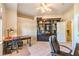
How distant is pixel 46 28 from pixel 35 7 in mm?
416

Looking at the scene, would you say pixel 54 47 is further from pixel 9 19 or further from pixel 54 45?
pixel 9 19

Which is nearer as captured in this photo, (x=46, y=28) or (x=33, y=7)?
(x=33, y=7)

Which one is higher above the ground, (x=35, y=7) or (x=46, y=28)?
(x=35, y=7)

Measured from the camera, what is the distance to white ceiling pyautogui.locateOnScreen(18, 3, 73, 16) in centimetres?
189

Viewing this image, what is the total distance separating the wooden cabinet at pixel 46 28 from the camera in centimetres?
205

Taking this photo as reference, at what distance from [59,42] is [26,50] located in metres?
0.57

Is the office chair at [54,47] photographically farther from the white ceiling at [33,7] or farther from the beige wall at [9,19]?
the beige wall at [9,19]

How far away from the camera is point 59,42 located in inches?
79.1

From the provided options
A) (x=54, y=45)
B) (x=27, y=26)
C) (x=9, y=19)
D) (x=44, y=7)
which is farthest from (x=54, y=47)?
(x=9, y=19)

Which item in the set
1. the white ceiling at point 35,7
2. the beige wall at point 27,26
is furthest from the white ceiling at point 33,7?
the beige wall at point 27,26

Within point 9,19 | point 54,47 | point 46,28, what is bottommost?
point 54,47

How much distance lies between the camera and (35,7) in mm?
1957

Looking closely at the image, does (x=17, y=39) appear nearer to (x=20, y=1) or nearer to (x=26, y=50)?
(x=26, y=50)

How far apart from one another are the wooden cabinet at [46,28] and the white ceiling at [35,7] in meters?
0.14
